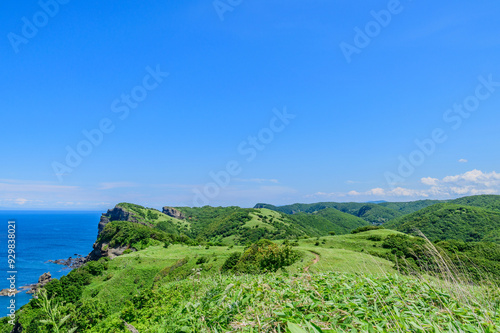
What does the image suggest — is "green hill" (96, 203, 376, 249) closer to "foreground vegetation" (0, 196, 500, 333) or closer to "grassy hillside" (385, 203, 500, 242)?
"foreground vegetation" (0, 196, 500, 333)

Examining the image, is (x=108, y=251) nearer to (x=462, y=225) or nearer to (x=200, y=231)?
(x=200, y=231)

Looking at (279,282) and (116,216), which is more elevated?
(116,216)

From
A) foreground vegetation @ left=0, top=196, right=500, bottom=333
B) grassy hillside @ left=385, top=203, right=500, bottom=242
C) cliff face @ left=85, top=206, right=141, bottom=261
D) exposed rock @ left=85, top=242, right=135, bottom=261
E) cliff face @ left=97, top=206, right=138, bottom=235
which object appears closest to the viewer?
foreground vegetation @ left=0, top=196, right=500, bottom=333

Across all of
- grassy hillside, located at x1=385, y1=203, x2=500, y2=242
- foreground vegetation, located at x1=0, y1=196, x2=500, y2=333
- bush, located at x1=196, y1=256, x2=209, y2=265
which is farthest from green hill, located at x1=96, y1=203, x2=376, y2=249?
grassy hillside, located at x1=385, y1=203, x2=500, y2=242

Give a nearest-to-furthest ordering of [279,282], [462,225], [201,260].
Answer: [279,282], [201,260], [462,225]

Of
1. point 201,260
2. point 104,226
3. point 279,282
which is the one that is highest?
point 104,226

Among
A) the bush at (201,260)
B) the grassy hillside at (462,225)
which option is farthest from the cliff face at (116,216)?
the grassy hillside at (462,225)

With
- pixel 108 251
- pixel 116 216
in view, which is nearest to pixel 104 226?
pixel 116 216

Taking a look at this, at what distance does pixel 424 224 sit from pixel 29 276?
204333 millimetres

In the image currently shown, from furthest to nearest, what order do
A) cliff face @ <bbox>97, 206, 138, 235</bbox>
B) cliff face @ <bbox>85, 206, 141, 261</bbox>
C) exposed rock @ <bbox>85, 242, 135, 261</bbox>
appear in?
cliff face @ <bbox>97, 206, 138, 235</bbox>
cliff face @ <bbox>85, 206, 141, 261</bbox>
exposed rock @ <bbox>85, 242, 135, 261</bbox>

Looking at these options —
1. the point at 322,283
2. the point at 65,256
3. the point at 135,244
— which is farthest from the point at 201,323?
the point at 65,256

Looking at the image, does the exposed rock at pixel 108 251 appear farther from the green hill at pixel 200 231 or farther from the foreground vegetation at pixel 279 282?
the foreground vegetation at pixel 279 282

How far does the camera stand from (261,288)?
15.6 ft

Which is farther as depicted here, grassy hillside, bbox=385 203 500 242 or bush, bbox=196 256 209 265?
grassy hillside, bbox=385 203 500 242
